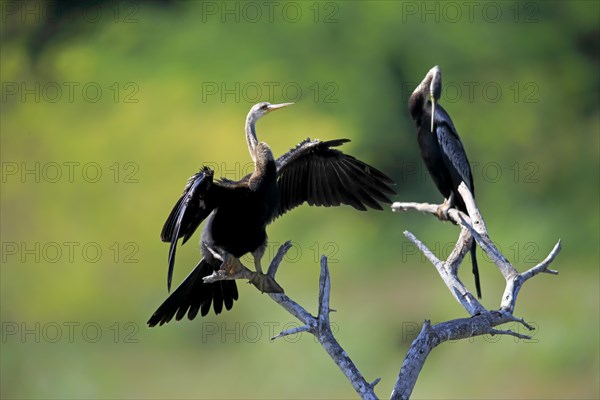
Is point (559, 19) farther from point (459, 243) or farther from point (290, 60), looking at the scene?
point (459, 243)

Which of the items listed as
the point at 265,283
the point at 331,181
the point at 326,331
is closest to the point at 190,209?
the point at 265,283

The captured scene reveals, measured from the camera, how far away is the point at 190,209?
208 inches

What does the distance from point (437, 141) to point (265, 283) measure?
→ 1917 millimetres

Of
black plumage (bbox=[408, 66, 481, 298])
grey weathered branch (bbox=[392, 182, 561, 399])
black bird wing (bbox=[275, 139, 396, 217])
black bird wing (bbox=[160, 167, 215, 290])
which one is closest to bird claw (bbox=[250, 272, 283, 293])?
black bird wing (bbox=[160, 167, 215, 290])

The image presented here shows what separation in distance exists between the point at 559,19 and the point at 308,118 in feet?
14.2

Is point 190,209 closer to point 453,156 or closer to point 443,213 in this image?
point 443,213

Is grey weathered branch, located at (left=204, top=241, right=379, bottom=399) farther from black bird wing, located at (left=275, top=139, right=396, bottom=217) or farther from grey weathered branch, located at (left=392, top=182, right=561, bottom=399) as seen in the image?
black bird wing, located at (left=275, top=139, right=396, bottom=217)

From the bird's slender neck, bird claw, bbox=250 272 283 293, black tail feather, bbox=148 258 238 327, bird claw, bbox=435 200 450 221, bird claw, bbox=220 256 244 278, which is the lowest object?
black tail feather, bbox=148 258 238 327

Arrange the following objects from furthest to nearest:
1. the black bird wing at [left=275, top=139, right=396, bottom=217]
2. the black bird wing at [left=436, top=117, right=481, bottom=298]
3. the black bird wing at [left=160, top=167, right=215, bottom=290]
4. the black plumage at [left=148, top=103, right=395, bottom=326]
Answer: the black bird wing at [left=436, top=117, right=481, bottom=298] < the black bird wing at [left=275, top=139, right=396, bottom=217] < the black plumage at [left=148, top=103, right=395, bottom=326] < the black bird wing at [left=160, top=167, right=215, bottom=290]

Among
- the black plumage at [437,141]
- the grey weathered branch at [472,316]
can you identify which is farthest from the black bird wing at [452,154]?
the grey weathered branch at [472,316]

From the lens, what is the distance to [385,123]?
41.9ft

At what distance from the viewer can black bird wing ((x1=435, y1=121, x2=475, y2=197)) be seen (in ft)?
20.9

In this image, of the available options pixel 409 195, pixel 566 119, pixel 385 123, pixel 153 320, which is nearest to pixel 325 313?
pixel 153 320

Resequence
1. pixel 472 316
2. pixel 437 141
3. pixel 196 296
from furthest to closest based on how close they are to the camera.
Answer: pixel 437 141
pixel 196 296
pixel 472 316
